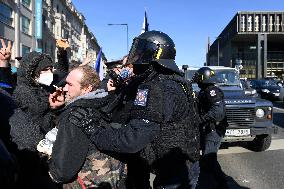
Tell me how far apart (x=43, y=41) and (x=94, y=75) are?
39.1m

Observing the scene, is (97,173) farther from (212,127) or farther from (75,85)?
(212,127)

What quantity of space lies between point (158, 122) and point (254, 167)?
207 inches

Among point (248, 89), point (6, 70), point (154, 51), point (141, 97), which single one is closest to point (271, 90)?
point (248, 89)

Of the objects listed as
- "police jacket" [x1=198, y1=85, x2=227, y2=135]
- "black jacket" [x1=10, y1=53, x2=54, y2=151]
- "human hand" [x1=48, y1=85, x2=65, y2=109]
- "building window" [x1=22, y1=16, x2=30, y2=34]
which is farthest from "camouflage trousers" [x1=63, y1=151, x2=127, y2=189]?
"building window" [x1=22, y1=16, x2=30, y2=34]

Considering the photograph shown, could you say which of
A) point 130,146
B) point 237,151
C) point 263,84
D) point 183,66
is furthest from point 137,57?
point 263,84

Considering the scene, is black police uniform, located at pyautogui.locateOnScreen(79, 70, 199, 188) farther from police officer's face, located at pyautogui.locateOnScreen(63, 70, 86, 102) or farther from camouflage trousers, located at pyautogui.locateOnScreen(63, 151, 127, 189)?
police officer's face, located at pyautogui.locateOnScreen(63, 70, 86, 102)

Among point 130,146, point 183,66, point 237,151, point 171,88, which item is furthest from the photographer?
point 183,66

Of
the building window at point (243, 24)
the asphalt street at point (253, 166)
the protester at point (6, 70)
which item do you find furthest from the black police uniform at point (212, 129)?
the building window at point (243, 24)

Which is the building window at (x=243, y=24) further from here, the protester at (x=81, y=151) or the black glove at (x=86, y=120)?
the black glove at (x=86, y=120)

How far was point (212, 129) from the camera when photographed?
608 centimetres

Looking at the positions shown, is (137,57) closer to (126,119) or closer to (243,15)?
(126,119)

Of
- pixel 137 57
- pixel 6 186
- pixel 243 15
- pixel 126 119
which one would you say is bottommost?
pixel 6 186

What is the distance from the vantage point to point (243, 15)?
73688 mm

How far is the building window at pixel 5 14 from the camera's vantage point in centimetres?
2801
